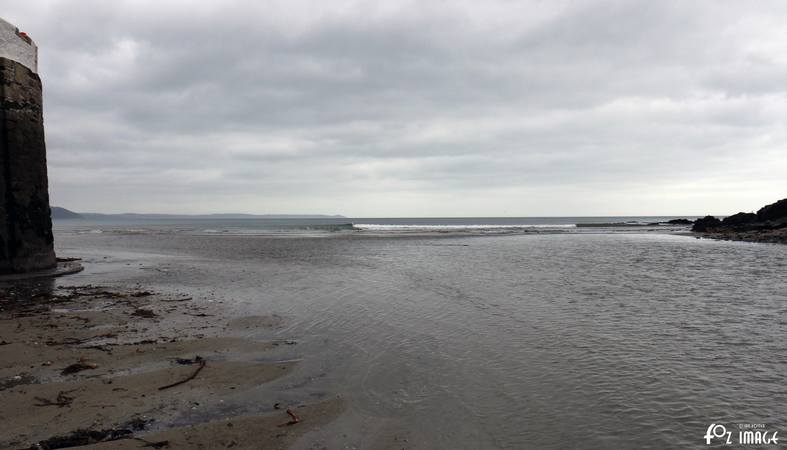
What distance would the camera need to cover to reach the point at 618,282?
1703 cm

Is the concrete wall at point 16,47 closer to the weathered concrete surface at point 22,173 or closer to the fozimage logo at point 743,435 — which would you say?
the weathered concrete surface at point 22,173

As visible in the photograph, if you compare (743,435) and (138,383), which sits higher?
(138,383)

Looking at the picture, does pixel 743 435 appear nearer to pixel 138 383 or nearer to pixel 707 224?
pixel 138 383

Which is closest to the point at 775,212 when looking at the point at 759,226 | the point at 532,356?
the point at 759,226

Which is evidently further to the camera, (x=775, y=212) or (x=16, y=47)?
(x=775, y=212)

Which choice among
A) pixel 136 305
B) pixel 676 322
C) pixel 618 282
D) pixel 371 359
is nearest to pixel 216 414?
pixel 371 359

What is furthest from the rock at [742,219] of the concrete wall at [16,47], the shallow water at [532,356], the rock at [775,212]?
the concrete wall at [16,47]

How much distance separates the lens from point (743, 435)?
512 cm

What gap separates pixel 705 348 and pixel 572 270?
13.0 m

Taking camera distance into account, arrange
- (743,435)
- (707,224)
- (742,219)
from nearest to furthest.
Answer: (743,435)
(742,219)
(707,224)

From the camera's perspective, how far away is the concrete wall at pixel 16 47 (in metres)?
15.1

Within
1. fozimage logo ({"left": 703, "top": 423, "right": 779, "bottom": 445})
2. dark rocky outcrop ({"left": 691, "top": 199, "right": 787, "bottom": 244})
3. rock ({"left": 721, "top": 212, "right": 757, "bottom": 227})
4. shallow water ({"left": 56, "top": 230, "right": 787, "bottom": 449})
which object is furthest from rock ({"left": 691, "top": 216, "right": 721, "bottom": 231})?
fozimage logo ({"left": 703, "top": 423, "right": 779, "bottom": 445})

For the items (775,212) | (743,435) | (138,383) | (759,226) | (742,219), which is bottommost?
(743,435)

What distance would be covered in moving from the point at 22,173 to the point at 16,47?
15.4 ft
